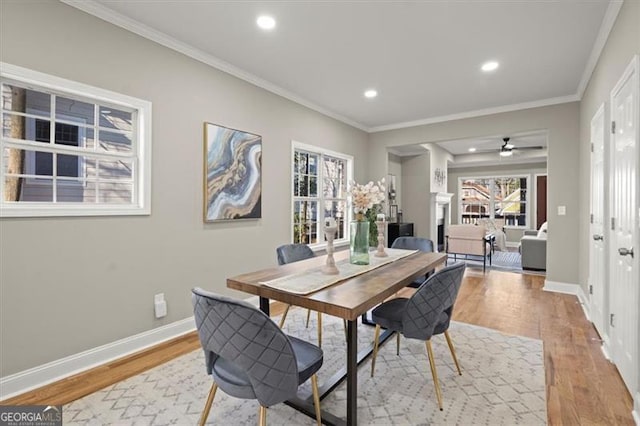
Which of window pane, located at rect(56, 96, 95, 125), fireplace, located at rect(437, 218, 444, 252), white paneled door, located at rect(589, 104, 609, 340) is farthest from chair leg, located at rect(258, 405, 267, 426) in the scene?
fireplace, located at rect(437, 218, 444, 252)

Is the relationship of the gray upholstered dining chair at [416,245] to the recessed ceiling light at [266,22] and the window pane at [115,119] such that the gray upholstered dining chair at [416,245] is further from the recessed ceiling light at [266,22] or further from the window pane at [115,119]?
the window pane at [115,119]

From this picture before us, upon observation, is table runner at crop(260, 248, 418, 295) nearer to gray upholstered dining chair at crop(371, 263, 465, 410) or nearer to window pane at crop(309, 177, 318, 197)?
gray upholstered dining chair at crop(371, 263, 465, 410)

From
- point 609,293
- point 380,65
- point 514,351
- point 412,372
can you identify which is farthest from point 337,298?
point 380,65

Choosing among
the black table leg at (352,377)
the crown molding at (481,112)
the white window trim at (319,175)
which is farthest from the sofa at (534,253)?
the black table leg at (352,377)

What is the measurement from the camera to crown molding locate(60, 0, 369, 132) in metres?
2.32

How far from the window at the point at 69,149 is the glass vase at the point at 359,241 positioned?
1.76m

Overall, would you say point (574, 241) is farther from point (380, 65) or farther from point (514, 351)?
point (380, 65)

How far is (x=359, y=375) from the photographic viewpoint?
2.21 m

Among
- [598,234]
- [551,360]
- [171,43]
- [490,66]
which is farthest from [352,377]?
[490,66]

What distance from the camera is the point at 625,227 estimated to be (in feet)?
6.93

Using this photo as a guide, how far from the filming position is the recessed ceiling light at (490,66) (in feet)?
Answer: 10.7

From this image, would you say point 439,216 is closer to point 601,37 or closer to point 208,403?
point 601,37

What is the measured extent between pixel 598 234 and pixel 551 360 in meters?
1.36

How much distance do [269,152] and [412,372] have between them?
279 centimetres
